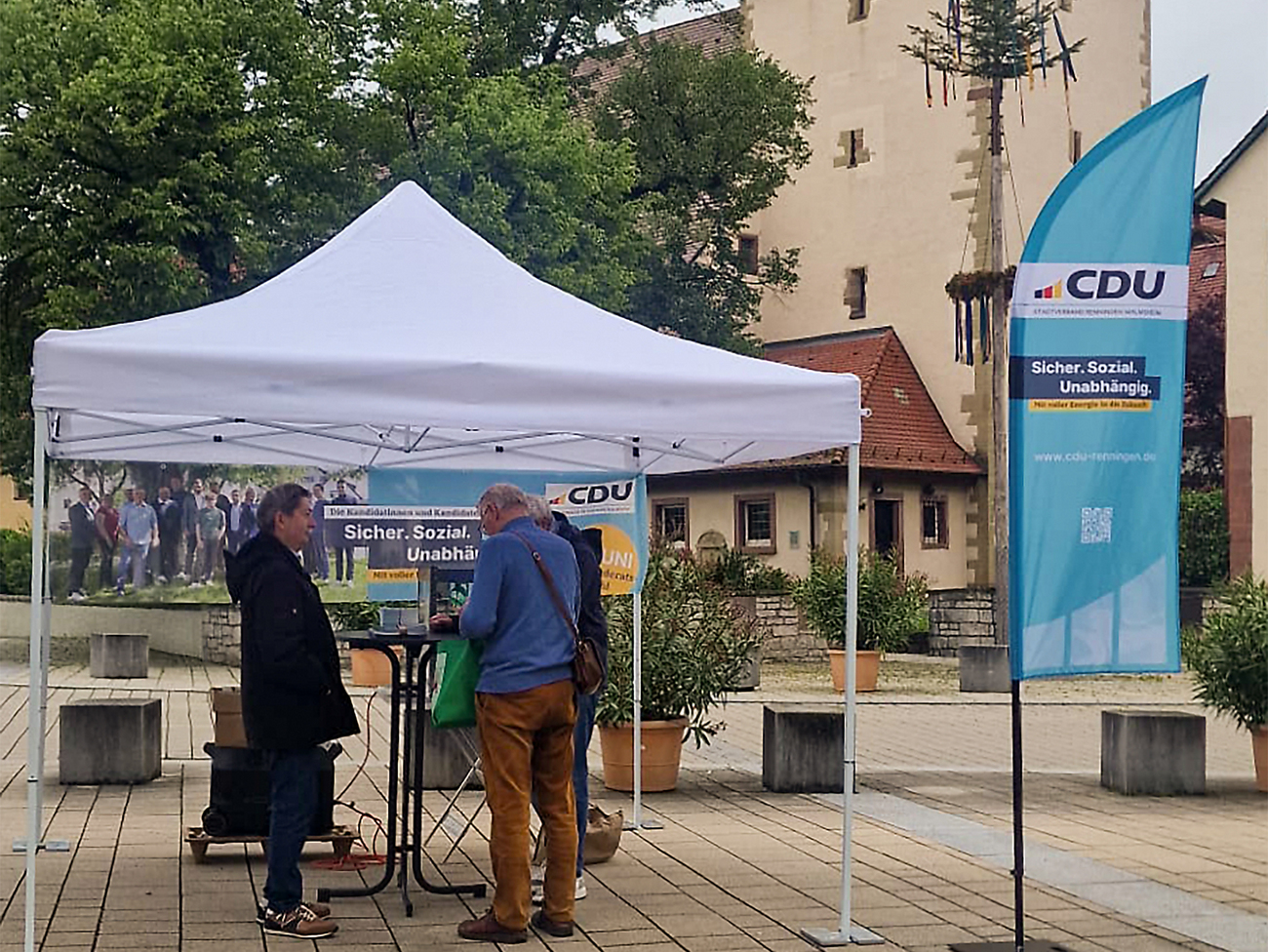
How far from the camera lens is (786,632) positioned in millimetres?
29266

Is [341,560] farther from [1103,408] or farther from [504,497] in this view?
[1103,408]

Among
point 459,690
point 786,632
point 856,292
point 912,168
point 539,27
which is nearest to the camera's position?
point 459,690

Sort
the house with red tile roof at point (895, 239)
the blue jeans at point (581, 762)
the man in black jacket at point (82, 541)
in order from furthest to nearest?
the house with red tile roof at point (895, 239) → the man in black jacket at point (82, 541) → the blue jeans at point (581, 762)

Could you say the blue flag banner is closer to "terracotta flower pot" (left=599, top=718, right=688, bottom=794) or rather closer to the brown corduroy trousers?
the brown corduroy trousers

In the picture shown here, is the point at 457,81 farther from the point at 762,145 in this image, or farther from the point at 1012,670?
the point at 1012,670

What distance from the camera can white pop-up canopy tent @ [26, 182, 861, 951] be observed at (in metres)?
7.03

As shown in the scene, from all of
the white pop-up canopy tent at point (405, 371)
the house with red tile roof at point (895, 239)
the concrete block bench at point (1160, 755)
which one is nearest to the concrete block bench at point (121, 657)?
the concrete block bench at point (1160, 755)

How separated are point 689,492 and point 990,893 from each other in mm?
28318

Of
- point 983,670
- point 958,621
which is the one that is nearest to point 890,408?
point 958,621

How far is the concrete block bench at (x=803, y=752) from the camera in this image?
496 inches

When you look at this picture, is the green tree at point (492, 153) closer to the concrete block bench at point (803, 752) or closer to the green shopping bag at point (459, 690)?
the concrete block bench at point (803, 752)

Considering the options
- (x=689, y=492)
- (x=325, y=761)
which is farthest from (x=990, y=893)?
(x=689, y=492)

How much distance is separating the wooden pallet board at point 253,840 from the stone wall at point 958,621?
24153 millimetres

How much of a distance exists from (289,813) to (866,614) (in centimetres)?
1674
